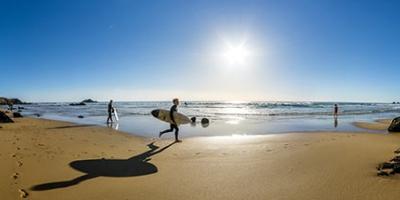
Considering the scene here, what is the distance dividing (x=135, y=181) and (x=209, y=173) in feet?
6.06

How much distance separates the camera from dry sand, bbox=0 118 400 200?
652 centimetres

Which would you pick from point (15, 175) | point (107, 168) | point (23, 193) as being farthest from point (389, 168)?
point (15, 175)

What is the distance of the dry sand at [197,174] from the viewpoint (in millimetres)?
6516

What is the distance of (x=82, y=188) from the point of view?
6.89 m

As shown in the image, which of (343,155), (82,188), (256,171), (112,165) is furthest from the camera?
(343,155)

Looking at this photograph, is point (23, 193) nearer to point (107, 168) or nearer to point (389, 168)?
point (107, 168)

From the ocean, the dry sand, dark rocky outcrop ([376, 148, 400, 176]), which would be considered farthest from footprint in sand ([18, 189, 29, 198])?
the ocean

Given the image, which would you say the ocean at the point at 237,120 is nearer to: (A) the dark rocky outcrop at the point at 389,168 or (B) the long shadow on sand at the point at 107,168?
(B) the long shadow on sand at the point at 107,168

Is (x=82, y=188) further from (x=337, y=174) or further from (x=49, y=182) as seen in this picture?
(x=337, y=174)

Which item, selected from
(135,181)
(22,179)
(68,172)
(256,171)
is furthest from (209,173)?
(22,179)

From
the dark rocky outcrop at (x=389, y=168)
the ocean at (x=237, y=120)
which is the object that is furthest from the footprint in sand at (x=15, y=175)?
the ocean at (x=237, y=120)

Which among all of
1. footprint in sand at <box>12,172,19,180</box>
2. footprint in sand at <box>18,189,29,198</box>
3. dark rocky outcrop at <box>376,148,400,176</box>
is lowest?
footprint in sand at <box>18,189,29,198</box>

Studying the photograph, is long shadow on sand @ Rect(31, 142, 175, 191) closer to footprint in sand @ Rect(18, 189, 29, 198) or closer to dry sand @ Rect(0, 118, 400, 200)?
dry sand @ Rect(0, 118, 400, 200)

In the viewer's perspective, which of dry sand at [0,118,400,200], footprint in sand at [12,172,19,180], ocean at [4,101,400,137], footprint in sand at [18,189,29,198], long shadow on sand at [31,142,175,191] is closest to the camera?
footprint in sand at [18,189,29,198]
